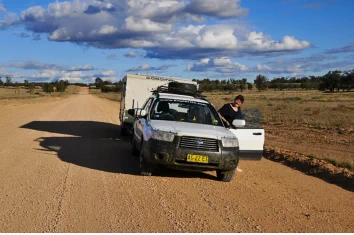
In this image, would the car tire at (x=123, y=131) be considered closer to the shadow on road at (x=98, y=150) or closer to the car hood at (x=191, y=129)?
the shadow on road at (x=98, y=150)

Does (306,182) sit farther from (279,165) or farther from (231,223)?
(231,223)

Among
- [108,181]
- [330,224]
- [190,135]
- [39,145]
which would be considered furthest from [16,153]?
[330,224]

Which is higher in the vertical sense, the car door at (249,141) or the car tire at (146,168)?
the car door at (249,141)

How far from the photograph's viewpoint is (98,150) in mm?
12062

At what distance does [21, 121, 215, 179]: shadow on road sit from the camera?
368 inches

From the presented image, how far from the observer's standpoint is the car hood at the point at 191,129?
8156mm

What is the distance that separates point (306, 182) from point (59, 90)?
484 ft

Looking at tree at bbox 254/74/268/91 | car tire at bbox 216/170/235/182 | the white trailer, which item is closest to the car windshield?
car tire at bbox 216/170/235/182

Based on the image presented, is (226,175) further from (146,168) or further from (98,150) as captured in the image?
(98,150)

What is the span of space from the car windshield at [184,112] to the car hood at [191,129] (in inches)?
16.6

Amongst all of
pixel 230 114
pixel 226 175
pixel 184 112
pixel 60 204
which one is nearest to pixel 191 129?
→ pixel 226 175

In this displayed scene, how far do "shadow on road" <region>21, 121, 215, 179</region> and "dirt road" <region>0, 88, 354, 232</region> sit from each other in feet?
0.14

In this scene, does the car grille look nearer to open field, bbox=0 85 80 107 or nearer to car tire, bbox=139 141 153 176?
car tire, bbox=139 141 153 176

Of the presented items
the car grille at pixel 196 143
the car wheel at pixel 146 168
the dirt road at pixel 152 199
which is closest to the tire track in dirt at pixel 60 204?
the dirt road at pixel 152 199
